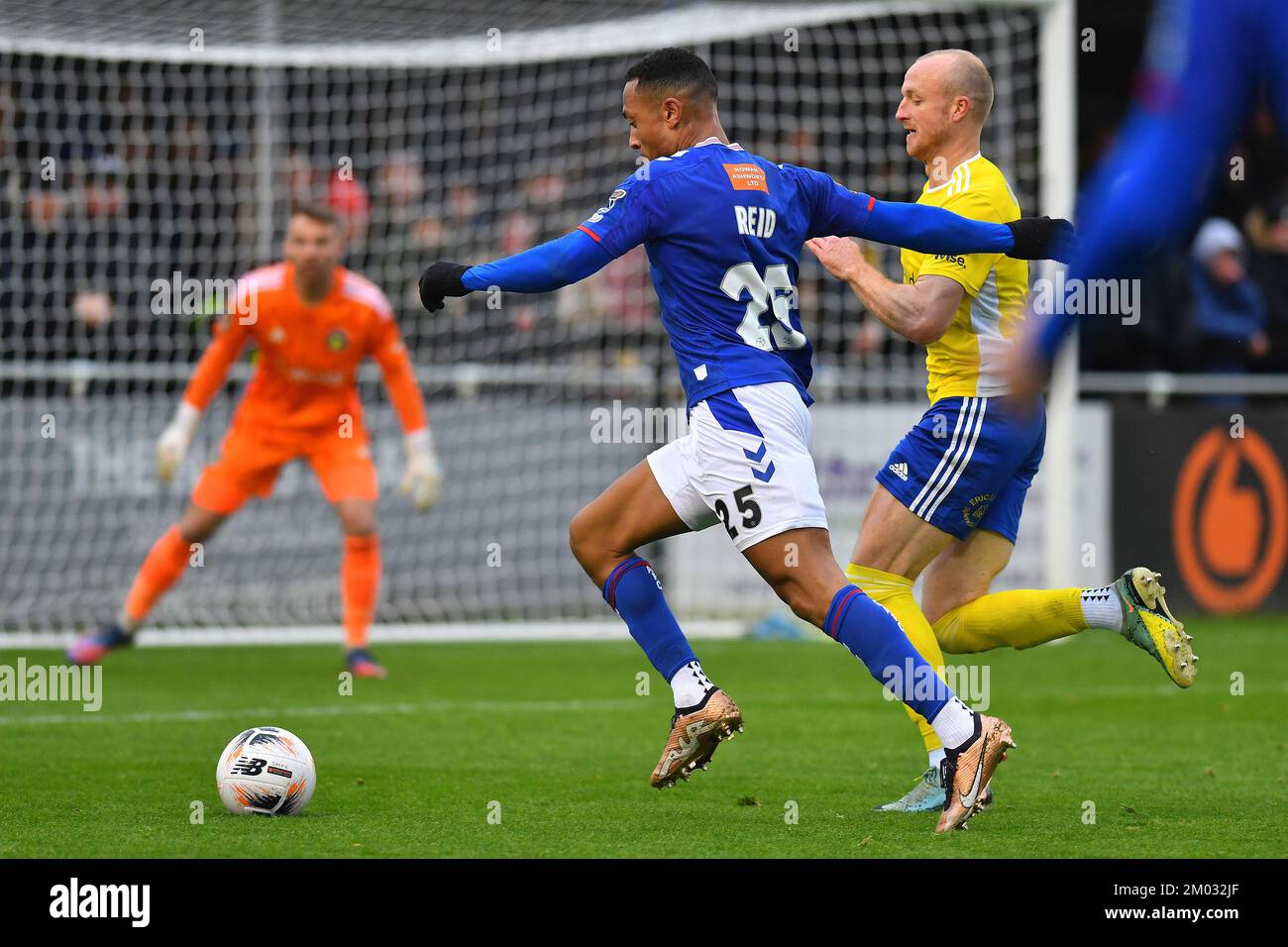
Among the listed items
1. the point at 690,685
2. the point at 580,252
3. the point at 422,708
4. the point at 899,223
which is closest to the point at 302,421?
the point at 422,708

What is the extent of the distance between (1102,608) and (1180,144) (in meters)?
2.46

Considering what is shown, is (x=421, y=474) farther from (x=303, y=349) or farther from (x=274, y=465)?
(x=303, y=349)

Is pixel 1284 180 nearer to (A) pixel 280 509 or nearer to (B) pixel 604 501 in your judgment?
(A) pixel 280 509

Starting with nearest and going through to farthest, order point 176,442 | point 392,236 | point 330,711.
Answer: point 330,711
point 176,442
point 392,236

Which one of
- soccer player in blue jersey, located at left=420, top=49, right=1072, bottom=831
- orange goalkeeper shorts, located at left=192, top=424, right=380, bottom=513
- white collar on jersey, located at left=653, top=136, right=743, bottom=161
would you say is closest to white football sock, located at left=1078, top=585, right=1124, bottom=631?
soccer player in blue jersey, located at left=420, top=49, right=1072, bottom=831

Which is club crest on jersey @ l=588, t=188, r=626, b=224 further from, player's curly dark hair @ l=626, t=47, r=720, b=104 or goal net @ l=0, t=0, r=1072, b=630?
goal net @ l=0, t=0, r=1072, b=630

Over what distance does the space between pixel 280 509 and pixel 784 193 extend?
306 inches

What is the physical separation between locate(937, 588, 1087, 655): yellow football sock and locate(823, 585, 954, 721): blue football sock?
0.87 meters

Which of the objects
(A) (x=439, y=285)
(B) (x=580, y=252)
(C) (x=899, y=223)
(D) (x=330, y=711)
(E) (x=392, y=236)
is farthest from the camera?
(E) (x=392, y=236)

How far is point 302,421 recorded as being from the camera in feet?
33.9

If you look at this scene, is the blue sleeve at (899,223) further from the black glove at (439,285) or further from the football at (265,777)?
the football at (265,777)

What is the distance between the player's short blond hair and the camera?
6.12 meters

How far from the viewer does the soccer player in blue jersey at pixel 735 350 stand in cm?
534

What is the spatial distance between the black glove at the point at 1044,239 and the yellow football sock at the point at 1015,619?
1208mm
